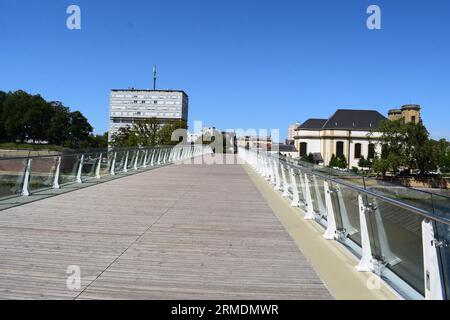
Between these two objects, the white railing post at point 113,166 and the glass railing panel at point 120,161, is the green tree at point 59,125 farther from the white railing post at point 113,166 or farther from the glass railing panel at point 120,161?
the white railing post at point 113,166

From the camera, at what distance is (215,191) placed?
40.3 ft

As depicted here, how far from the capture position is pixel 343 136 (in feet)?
397

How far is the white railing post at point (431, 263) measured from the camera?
3211mm

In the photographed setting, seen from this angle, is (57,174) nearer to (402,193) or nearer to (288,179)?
(288,179)

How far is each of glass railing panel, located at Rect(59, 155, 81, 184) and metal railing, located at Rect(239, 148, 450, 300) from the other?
7.36 m

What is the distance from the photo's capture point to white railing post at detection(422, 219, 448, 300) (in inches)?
126

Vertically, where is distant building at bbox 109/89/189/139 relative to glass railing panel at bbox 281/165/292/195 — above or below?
above

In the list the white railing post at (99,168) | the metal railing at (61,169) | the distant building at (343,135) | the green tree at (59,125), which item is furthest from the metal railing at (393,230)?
the distant building at (343,135)

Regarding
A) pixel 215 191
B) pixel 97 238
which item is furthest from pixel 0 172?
pixel 215 191

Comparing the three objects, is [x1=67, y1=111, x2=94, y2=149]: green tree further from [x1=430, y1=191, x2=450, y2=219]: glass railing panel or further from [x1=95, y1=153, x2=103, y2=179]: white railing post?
[x1=430, y1=191, x2=450, y2=219]: glass railing panel

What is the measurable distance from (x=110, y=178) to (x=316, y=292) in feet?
38.7

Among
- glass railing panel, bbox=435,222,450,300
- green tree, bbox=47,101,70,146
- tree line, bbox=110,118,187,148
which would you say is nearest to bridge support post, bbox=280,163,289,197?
glass railing panel, bbox=435,222,450,300

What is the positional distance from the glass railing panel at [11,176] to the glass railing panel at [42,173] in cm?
36

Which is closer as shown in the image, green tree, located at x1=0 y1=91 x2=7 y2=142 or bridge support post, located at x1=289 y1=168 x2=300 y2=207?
bridge support post, located at x1=289 y1=168 x2=300 y2=207
